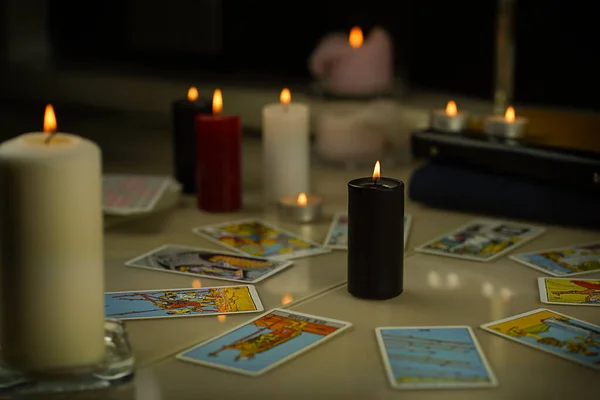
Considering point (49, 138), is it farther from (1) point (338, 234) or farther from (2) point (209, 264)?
(1) point (338, 234)

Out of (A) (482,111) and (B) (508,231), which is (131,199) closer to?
(B) (508,231)

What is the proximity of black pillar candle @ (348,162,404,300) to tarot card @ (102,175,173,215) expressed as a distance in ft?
1.59

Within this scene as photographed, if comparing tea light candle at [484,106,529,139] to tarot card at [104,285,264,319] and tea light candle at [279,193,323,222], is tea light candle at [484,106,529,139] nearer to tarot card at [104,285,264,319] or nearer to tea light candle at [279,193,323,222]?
tea light candle at [279,193,323,222]

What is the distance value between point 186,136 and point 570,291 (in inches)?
30.0

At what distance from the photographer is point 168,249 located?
4.27ft

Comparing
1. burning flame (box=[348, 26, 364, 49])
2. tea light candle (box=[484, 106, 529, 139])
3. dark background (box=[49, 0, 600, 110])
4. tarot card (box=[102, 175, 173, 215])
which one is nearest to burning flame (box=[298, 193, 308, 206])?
tarot card (box=[102, 175, 173, 215])

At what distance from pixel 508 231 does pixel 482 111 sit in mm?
797

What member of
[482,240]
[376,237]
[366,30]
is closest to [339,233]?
[482,240]

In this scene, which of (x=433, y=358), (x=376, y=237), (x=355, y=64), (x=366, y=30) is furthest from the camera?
(x=366, y=30)

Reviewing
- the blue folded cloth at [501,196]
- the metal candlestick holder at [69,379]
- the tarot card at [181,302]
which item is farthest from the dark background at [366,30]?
the metal candlestick holder at [69,379]

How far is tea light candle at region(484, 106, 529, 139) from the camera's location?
1554mm

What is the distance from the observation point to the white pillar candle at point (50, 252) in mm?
776

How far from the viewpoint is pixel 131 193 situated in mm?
1561

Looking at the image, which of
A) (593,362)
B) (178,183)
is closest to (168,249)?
(178,183)
